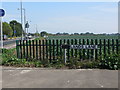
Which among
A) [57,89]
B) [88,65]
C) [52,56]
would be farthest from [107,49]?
[57,89]

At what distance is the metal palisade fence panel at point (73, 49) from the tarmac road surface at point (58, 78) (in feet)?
6.48

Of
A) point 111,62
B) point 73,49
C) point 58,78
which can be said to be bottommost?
point 58,78

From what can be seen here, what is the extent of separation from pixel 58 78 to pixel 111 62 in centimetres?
256

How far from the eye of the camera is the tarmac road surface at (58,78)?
18.2 ft

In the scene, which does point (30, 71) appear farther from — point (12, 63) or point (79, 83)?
point (79, 83)

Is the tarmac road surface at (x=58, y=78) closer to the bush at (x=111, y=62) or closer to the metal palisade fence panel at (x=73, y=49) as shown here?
the bush at (x=111, y=62)

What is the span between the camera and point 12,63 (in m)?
8.62

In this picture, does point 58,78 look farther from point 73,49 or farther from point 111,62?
point 73,49

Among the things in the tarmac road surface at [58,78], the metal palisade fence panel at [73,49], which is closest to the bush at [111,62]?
the tarmac road surface at [58,78]

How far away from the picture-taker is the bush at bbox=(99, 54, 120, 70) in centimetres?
752

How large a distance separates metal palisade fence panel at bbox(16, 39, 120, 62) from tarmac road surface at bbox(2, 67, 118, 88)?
6.48 ft

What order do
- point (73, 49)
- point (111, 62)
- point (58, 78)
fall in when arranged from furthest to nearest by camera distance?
point (73, 49) < point (111, 62) < point (58, 78)

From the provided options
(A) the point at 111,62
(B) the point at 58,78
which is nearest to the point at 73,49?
(A) the point at 111,62

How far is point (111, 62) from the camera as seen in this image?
7711 millimetres
